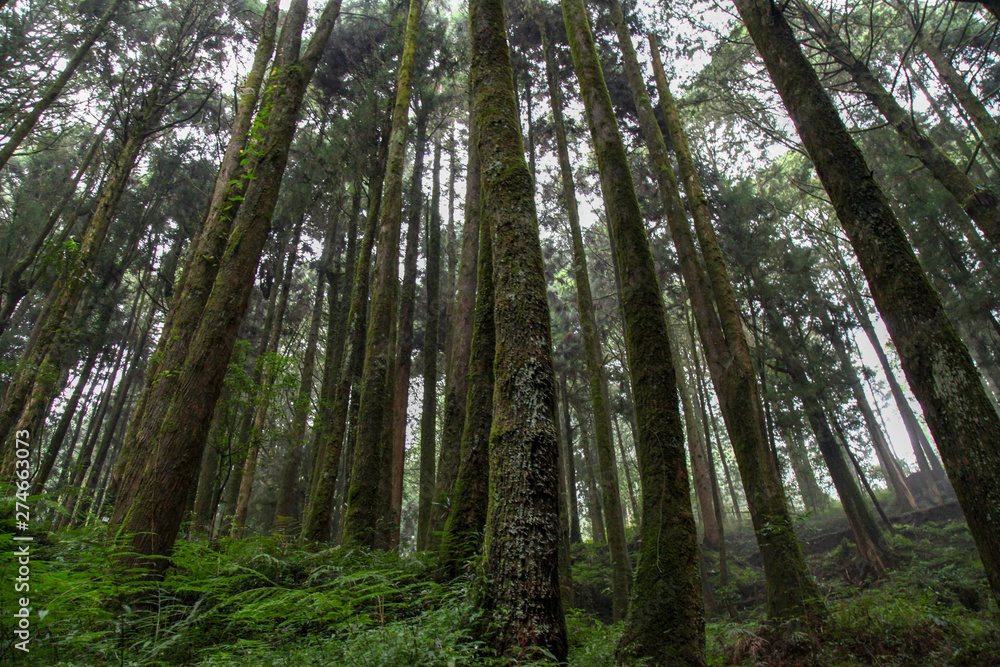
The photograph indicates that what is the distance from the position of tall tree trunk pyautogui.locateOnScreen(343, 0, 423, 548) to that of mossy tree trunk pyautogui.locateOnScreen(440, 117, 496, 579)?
6.38ft

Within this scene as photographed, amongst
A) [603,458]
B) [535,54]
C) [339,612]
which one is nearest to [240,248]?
[339,612]

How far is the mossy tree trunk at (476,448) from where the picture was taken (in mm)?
4234

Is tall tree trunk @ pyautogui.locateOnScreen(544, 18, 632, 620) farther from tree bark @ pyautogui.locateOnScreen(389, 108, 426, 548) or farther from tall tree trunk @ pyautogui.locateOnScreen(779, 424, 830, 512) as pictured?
tall tree trunk @ pyautogui.locateOnScreen(779, 424, 830, 512)

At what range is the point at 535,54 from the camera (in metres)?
15.2

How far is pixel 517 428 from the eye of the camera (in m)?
2.97

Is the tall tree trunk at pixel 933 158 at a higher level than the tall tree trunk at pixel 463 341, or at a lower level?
higher

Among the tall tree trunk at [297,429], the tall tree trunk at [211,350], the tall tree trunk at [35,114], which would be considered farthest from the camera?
the tall tree trunk at [297,429]

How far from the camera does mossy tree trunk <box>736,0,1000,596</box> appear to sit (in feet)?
10.6

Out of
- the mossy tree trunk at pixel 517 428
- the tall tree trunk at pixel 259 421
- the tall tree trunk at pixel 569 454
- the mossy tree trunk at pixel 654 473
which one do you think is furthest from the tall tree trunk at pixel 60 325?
the tall tree trunk at pixel 569 454

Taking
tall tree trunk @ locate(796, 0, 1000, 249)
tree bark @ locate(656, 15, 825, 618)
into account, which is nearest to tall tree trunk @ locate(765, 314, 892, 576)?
tall tree trunk @ locate(796, 0, 1000, 249)

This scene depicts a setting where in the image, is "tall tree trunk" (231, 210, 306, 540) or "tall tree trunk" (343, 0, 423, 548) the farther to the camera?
"tall tree trunk" (231, 210, 306, 540)

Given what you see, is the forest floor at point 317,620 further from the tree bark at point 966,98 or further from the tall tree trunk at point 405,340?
the tree bark at point 966,98

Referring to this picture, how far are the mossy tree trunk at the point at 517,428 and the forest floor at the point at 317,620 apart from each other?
0.31 m

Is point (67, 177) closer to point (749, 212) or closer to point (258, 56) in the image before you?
point (258, 56)
